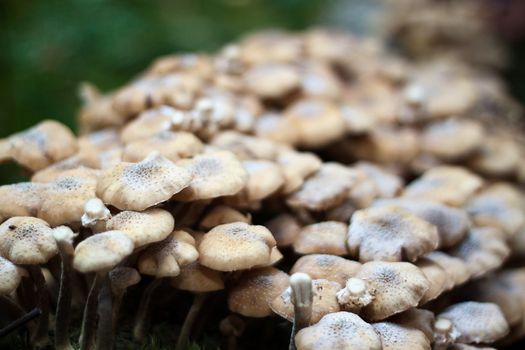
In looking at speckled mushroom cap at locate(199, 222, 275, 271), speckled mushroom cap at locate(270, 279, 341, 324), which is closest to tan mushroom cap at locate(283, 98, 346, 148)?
speckled mushroom cap at locate(199, 222, 275, 271)

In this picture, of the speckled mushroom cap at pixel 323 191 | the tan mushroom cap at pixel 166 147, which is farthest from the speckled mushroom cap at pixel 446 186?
the tan mushroom cap at pixel 166 147

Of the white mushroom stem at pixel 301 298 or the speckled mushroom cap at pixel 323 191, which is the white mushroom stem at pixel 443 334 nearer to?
the white mushroom stem at pixel 301 298

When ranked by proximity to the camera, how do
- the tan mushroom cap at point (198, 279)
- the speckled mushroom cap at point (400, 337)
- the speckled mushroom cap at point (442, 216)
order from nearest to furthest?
the speckled mushroom cap at point (400, 337) → the tan mushroom cap at point (198, 279) → the speckled mushroom cap at point (442, 216)

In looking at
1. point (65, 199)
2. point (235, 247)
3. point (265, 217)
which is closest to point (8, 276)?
point (65, 199)

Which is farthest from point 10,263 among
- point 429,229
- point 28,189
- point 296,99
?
point 296,99

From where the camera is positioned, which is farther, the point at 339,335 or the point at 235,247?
the point at 235,247

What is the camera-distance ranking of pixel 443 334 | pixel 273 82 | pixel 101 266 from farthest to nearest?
pixel 273 82
pixel 443 334
pixel 101 266

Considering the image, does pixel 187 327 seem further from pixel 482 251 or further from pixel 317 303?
pixel 482 251
